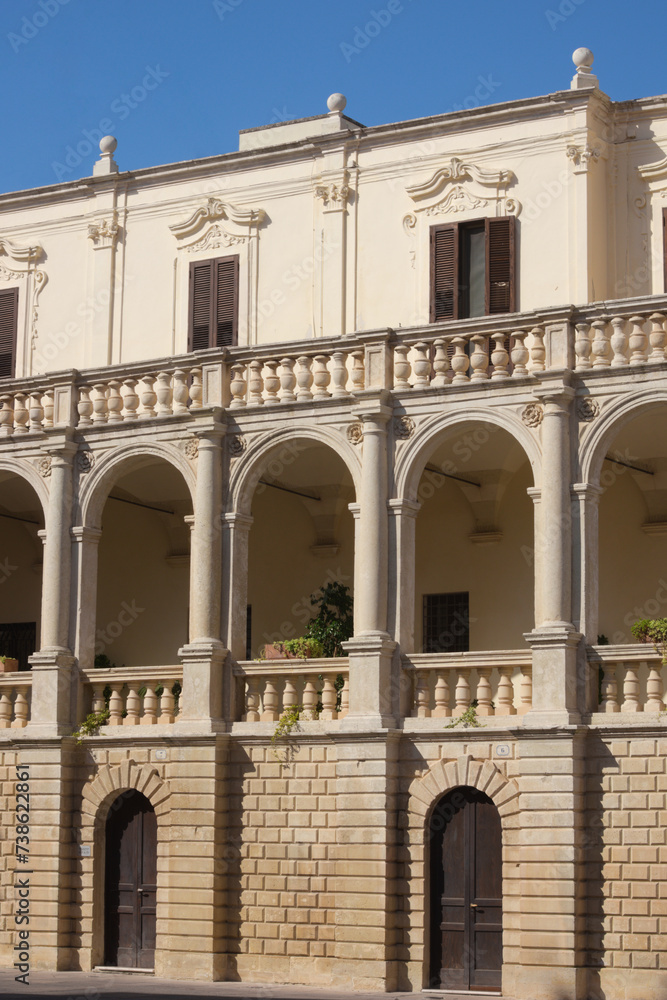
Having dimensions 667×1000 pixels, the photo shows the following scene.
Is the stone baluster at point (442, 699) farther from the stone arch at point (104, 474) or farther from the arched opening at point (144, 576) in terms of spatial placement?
the arched opening at point (144, 576)

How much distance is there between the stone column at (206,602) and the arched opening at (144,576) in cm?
387

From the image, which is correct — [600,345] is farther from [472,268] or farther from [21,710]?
[21,710]

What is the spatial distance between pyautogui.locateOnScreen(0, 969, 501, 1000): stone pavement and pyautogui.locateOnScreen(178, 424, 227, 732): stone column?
3.45 meters

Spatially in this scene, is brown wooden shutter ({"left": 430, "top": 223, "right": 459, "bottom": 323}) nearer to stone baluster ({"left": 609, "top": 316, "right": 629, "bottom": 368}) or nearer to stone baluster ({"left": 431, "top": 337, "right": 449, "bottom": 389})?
stone baluster ({"left": 431, "top": 337, "right": 449, "bottom": 389})

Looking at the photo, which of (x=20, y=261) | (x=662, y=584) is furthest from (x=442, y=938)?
(x=20, y=261)

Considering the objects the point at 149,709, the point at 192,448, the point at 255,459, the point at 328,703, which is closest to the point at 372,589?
the point at 328,703

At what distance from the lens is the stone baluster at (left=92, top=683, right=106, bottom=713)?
79.8 feet

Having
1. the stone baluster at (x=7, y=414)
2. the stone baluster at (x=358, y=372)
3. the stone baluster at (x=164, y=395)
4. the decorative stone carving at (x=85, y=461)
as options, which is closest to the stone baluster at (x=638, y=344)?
the stone baluster at (x=358, y=372)

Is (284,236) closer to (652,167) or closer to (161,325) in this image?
(161,325)

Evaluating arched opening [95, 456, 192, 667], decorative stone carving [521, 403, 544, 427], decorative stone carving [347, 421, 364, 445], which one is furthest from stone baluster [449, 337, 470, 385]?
arched opening [95, 456, 192, 667]

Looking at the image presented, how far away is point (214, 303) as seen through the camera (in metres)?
26.9

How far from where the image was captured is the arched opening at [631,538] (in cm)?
2398

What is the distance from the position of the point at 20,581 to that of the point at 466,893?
11.8m

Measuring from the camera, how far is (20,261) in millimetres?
29109
